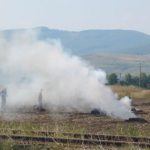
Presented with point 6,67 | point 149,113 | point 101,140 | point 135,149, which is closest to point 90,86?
point 149,113

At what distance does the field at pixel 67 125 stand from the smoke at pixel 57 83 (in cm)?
181

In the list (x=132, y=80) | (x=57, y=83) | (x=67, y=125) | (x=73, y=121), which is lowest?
(x=73, y=121)

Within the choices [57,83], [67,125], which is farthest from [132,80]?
[67,125]

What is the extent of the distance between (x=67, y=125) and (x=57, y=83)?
12.5m

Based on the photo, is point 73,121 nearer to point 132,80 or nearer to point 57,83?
point 57,83

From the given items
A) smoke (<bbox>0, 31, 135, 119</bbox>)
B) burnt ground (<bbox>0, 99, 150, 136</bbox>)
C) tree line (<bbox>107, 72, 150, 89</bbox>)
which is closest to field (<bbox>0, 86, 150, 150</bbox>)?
burnt ground (<bbox>0, 99, 150, 136</bbox>)

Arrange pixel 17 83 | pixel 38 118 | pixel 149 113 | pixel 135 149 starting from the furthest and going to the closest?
pixel 17 83, pixel 149 113, pixel 38 118, pixel 135 149

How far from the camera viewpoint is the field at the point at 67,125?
1689 cm

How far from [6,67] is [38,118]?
16.5 metres

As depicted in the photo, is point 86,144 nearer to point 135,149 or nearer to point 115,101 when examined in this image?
point 135,149

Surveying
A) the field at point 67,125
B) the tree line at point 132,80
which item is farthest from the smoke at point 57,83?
the tree line at point 132,80

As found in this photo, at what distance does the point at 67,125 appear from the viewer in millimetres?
26391

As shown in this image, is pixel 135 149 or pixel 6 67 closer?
pixel 135 149

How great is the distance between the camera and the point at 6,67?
47344mm
